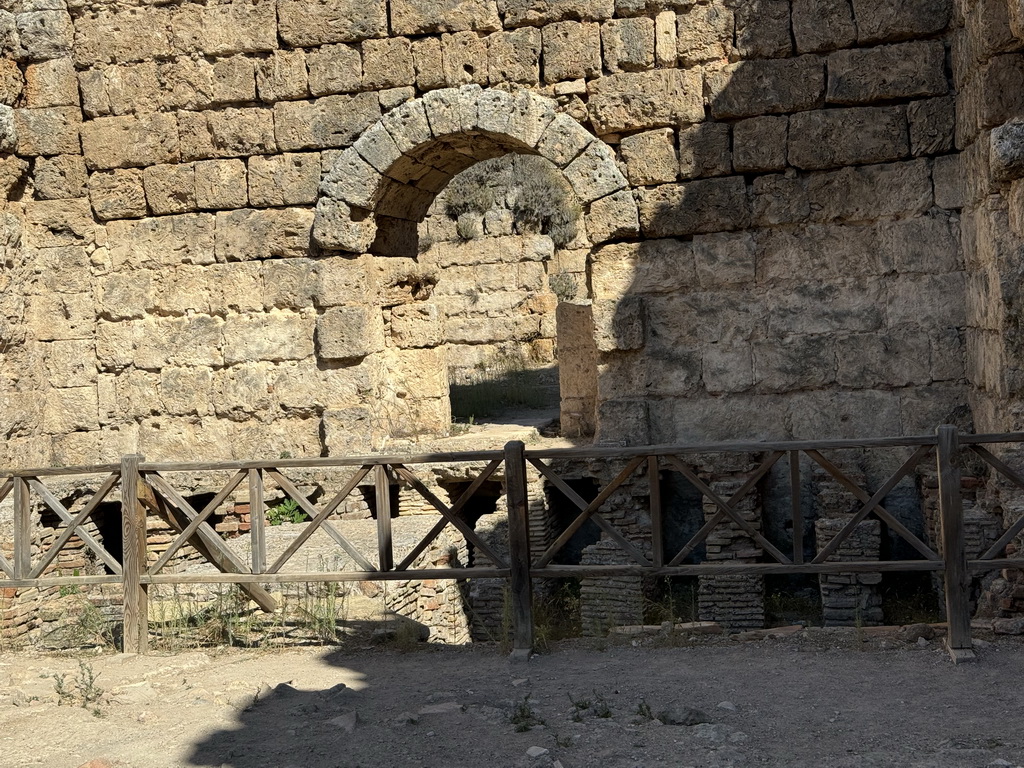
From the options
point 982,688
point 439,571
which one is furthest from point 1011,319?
point 439,571

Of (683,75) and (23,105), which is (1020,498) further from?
(23,105)

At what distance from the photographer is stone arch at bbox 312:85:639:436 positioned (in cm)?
839

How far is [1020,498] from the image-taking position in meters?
6.64

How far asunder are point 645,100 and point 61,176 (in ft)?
15.9

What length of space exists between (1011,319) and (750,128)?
2.52 m

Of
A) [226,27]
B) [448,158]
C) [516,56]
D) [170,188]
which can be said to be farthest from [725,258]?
[170,188]

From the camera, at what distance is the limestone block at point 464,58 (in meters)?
8.55

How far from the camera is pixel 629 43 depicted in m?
8.34

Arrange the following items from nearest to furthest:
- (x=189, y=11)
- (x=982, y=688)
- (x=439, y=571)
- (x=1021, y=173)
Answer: (x=982, y=688), (x=439, y=571), (x=1021, y=173), (x=189, y=11)

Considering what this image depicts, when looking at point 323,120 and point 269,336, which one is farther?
point 269,336

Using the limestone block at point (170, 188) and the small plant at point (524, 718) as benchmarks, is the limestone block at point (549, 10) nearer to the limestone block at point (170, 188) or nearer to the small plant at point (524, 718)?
the limestone block at point (170, 188)

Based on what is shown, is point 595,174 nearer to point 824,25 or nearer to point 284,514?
point 824,25

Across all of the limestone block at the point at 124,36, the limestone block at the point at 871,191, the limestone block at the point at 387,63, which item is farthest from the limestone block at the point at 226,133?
the limestone block at the point at 871,191

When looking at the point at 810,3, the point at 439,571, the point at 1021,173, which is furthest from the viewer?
the point at 810,3
